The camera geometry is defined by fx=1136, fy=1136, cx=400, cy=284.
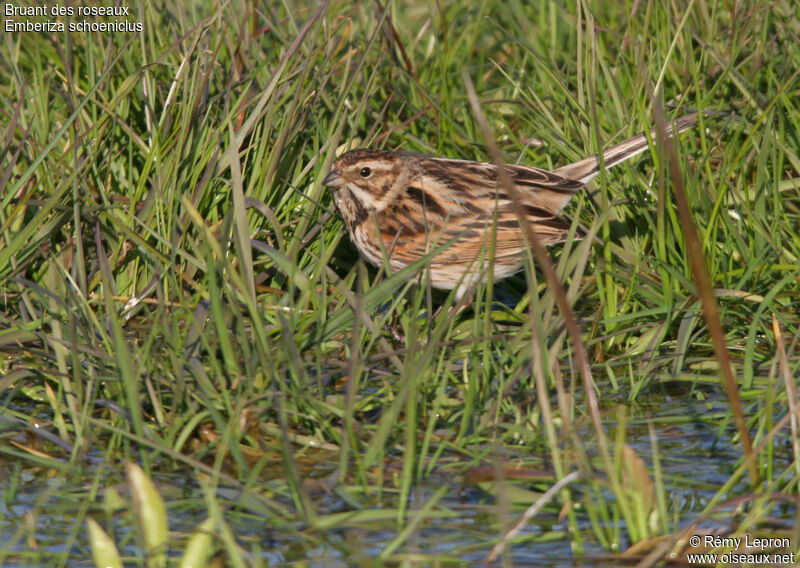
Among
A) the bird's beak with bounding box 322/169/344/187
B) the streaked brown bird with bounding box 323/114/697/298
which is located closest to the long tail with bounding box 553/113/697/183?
the streaked brown bird with bounding box 323/114/697/298

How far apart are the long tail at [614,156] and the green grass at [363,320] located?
110mm

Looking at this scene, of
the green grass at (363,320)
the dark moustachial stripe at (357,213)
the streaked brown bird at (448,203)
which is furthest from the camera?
the dark moustachial stripe at (357,213)

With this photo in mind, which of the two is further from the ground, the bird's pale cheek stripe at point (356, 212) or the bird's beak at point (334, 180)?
the bird's beak at point (334, 180)

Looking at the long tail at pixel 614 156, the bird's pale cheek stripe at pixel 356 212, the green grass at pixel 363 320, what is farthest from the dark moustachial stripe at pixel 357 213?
the long tail at pixel 614 156

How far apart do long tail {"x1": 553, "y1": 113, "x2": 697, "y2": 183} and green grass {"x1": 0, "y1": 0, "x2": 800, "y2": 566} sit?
11 cm

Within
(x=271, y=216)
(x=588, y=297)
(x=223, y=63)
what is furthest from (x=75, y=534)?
(x=223, y=63)

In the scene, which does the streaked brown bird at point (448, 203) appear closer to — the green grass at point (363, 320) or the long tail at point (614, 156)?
the long tail at point (614, 156)

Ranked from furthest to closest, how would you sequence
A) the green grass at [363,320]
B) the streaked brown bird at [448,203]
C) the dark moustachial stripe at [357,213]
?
the dark moustachial stripe at [357,213]
the streaked brown bird at [448,203]
the green grass at [363,320]

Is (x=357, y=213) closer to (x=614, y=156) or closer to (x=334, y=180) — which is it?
(x=334, y=180)

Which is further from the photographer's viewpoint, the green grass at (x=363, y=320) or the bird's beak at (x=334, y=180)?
the bird's beak at (x=334, y=180)

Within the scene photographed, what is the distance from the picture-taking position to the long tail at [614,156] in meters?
5.84

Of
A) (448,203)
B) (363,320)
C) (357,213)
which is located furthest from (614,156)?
(363,320)

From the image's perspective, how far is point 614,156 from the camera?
19.2ft

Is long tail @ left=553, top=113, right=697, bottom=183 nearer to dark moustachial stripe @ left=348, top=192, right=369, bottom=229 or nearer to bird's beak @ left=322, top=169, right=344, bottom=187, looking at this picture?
dark moustachial stripe @ left=348, top=192, right=369, bottom=229
